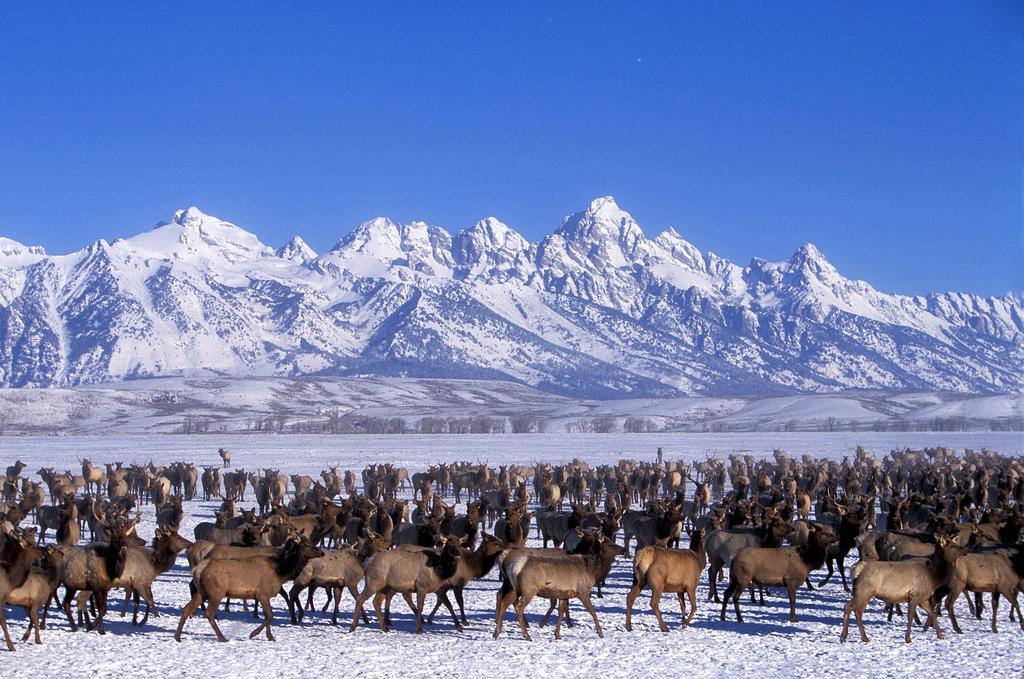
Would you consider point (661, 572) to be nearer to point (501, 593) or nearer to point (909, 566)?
point (501, 593)

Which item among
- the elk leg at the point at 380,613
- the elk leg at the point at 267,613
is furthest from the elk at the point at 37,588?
the elk leg at the point at 380,613

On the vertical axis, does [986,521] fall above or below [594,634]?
above

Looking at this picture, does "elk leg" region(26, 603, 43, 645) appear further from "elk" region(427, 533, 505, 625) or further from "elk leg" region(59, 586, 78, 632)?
"elk" region(427, 533, 505, 625)

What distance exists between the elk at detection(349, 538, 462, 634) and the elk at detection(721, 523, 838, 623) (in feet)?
12.0

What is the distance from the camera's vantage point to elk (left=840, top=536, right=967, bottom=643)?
14719mm

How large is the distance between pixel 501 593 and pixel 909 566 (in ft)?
16.6

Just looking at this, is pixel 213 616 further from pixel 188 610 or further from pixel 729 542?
pixel 729 542

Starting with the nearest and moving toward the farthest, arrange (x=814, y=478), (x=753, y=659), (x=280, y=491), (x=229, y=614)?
(x=753, y=659)
(x=229, y=614)
(x=280, y=491)
(x=814, y=478)

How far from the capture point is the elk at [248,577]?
14.8 m

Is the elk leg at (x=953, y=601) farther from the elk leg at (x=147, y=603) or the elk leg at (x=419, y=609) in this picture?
the elk leg at (x=147, y=603)

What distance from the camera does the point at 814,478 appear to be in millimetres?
40688

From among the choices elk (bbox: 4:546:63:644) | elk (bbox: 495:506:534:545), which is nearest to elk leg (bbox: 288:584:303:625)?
elk (bbox: 4:546:63:644)

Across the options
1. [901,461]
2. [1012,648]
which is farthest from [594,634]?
[901,461]

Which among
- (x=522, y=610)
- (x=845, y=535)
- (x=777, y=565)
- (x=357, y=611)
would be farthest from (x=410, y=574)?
(x=845, y=535)
